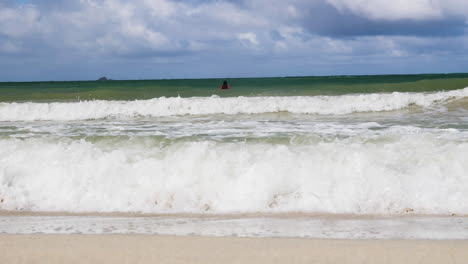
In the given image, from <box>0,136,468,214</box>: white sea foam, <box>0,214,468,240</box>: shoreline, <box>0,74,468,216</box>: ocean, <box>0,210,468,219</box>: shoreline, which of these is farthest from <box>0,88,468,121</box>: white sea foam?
<box>0,214,468,240</box>: shoreline

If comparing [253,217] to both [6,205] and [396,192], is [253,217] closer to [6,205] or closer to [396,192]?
[396,192]

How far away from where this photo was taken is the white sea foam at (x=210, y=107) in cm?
1560

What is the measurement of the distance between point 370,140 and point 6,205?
5.93 meters

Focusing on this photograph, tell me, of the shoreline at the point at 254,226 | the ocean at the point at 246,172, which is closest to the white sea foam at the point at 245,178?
the ocean at the point at 246,172

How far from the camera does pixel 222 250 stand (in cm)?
431

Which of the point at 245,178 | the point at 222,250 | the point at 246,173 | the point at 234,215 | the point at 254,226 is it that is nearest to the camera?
the point at 222,250

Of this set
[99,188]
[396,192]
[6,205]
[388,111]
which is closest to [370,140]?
[396,192]

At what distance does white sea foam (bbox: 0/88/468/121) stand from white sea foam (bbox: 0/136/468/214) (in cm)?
732

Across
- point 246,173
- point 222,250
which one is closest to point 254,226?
point 222,250

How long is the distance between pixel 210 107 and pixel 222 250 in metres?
12.1

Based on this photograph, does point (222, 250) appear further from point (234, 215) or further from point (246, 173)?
point (246, 173)

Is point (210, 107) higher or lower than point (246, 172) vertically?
higher

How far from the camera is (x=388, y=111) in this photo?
15.3m

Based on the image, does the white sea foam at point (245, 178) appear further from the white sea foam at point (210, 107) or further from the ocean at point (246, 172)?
the white sea foam at point (210, 107)
